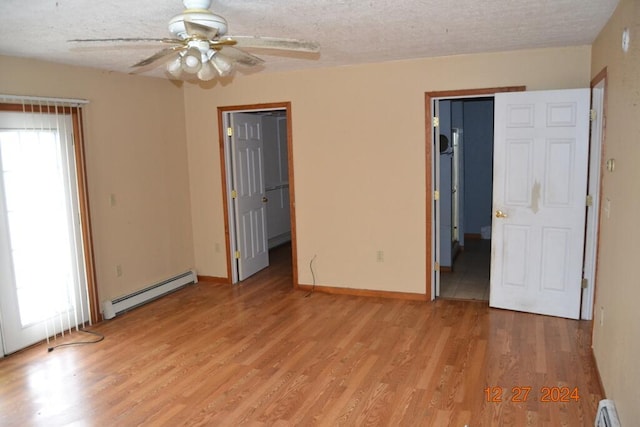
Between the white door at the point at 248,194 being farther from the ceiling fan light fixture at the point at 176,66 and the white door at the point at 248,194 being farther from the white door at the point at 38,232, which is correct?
the ceiling fan light fixture at the point at 176,66

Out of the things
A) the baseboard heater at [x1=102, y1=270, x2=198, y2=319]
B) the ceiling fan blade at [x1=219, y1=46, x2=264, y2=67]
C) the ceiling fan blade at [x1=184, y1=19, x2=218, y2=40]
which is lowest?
the baseboard heater at [x1=102, y1=270, x2=198, y2=319]

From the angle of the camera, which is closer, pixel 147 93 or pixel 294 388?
pixel 294 388

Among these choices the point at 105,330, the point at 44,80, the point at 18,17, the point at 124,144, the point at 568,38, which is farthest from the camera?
the point at 124,144

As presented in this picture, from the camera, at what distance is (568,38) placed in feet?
12.9

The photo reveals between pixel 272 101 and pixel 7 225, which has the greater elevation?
pixel 272 101

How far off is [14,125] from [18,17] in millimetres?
1325

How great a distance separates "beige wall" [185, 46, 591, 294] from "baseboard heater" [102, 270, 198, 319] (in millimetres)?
1386

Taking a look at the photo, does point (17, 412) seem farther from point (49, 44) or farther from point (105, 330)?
point (49, 44)

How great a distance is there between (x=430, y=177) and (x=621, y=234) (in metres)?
2.26

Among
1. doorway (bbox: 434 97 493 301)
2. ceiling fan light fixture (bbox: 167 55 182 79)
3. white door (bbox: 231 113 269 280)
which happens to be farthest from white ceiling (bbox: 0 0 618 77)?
white door (bbox: 231 113 269 280)

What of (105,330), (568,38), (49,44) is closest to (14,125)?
(49,44)

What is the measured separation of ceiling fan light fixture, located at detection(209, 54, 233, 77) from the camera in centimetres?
266

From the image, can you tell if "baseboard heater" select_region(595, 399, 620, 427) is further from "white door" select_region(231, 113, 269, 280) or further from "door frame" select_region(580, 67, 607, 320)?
"white door" select_region(231, 113, 269, 280)

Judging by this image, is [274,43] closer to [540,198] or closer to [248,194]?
[540,198]
